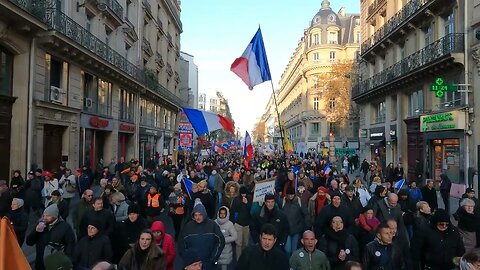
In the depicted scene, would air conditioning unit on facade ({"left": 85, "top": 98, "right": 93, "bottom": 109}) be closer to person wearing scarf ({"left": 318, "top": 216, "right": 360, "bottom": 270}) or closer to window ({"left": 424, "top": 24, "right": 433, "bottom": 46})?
window ({"left": 424, "top": 24, "right": 433, "bottom": 46})

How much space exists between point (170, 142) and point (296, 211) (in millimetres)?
39282

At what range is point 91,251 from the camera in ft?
17.7

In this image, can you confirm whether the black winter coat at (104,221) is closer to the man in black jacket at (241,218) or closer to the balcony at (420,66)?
the man in black jacket at (241,218)

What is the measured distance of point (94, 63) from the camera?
21.4 meters

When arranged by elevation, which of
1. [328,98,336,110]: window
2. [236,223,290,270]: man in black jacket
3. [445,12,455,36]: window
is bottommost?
[236,223,290,270]: man in black jacket

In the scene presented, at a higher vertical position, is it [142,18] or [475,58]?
[142,18]

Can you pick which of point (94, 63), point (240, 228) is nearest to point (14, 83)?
point (94, 63)

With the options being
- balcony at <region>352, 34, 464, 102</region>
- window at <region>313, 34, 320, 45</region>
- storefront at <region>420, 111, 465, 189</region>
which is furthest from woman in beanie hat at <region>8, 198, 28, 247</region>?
window at <region>313, 34, 320, 45</region>

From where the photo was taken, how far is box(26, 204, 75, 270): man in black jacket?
5918mm

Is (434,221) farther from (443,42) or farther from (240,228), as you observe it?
(443,42)

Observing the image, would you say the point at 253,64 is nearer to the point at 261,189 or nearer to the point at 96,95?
the point at 261,189

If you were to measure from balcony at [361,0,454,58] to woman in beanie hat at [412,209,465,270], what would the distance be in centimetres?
1804

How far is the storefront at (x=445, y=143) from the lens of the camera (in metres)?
19.1

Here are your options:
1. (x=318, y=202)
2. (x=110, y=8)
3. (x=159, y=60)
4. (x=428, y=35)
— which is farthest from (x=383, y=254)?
(x=159, y=60)
